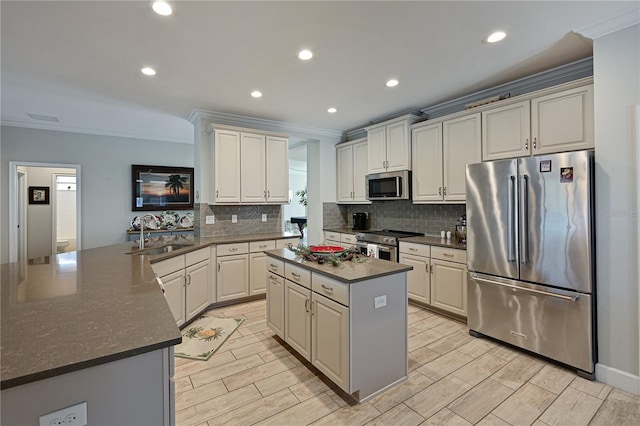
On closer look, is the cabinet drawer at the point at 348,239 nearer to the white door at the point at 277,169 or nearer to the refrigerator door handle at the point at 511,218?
the white door at the point at 277,169

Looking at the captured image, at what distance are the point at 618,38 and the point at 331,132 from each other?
3.80 meters

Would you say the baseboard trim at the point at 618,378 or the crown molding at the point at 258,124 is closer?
the baseboard trim at the point at 618,378

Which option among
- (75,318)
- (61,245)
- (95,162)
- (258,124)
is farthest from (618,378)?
(61,245)

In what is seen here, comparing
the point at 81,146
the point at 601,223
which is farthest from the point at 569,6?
the point at 81,146

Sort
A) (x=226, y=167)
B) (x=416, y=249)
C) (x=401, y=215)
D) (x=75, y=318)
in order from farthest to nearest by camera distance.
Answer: (x=401, y=215)
(x=226, y=167)
(x=416, y=249)
(x=75, y=318)

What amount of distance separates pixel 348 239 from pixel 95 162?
4.60 meters

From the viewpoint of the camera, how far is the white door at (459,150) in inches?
135

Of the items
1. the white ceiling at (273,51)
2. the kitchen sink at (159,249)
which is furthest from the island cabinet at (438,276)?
the kitchen sink at (159,249)

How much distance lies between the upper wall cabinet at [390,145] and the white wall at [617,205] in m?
2.08

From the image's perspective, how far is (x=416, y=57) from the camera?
2701 millimetres

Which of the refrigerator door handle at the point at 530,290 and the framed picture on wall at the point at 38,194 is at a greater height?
the framed picture on wall at the point at 38,194

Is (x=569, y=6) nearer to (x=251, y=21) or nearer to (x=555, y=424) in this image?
(x=251, y=21)

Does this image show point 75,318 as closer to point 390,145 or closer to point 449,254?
point 449,254

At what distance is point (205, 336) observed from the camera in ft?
10.2
